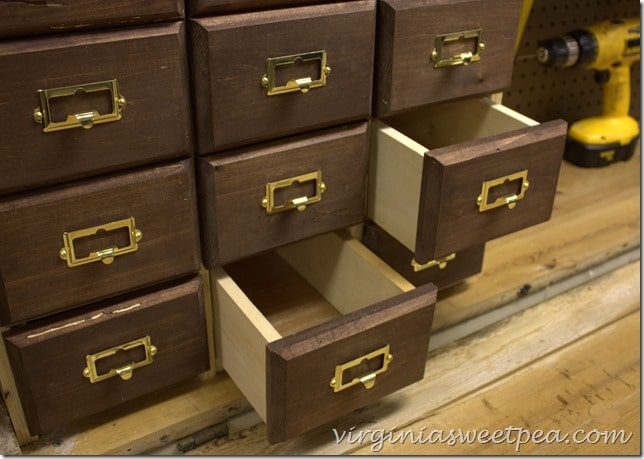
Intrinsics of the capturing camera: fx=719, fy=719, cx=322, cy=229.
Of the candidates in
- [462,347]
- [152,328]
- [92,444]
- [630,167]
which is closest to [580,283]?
[462,347]

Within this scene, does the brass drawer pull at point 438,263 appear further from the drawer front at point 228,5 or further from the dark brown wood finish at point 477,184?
the drawer front at point 228,5

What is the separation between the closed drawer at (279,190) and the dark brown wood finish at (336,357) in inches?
8.3

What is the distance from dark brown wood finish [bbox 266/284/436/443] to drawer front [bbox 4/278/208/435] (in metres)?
0.23

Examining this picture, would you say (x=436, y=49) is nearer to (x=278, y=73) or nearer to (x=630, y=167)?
(x=278, y=73)

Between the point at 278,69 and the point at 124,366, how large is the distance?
53cm

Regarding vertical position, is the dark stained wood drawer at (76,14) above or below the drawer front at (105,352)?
above

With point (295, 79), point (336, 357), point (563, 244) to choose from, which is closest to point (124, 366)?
point (336, 357)

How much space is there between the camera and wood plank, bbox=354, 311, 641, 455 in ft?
4.09

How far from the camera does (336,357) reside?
1.06 m

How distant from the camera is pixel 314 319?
1.44m

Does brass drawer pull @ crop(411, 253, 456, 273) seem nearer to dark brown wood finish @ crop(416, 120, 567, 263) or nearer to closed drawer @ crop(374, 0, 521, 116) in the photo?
dark brown wood finish @ crop(416, 120, 567, 263)

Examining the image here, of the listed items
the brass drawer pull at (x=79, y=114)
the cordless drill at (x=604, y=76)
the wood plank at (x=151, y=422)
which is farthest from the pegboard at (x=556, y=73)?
the brass drawer pull at (x=79, y=114)

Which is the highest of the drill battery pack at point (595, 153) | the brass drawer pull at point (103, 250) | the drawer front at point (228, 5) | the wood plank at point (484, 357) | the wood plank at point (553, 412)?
Result: the drawer front at point (228, 5)

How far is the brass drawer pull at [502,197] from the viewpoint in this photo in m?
1.18
